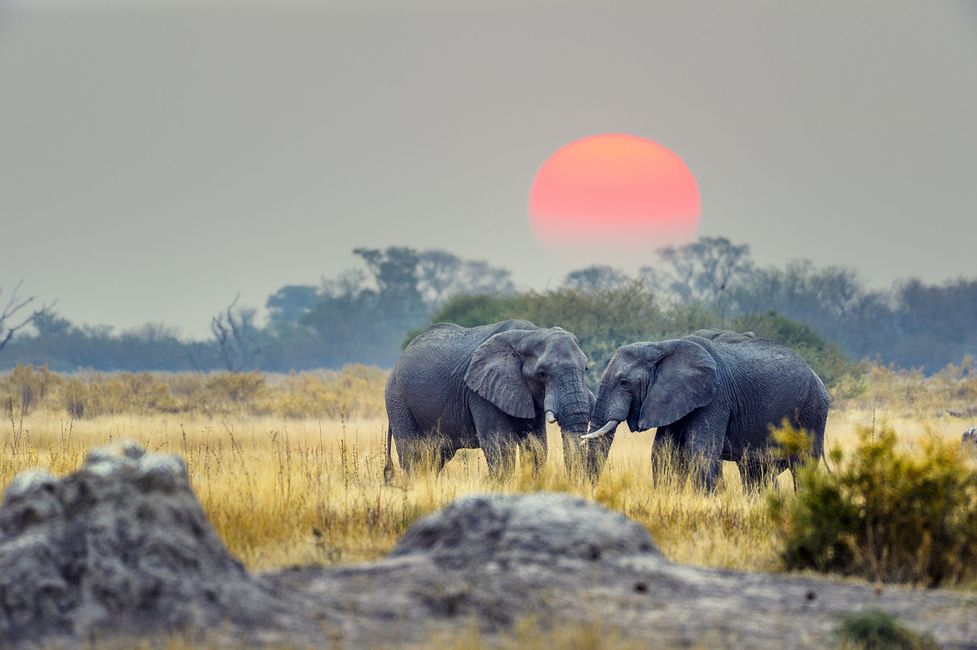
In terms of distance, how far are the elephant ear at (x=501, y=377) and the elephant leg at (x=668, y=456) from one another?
1480 mm

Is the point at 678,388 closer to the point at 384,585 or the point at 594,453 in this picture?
the point at 594,453

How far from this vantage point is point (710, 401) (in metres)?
15.5

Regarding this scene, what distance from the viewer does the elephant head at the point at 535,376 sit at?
598 inches

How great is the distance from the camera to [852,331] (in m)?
82.2

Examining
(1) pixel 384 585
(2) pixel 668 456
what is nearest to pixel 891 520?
(1) pixel 384 585

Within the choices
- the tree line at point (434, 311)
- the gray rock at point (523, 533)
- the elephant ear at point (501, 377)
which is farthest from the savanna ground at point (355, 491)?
the tree line at point (434, 311)

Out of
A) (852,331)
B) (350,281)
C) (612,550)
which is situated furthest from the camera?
(350,281)

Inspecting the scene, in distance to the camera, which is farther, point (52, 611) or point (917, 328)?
point (917, 328)

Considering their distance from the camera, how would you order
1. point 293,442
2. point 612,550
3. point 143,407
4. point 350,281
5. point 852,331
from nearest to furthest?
point 612,550 → point 293,442 → point 143,407 → point 852,331 → point 350,281

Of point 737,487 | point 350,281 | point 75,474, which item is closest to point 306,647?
point 75,474

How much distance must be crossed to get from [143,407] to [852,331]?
186 ft

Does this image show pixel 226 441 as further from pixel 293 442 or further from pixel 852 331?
pixel 852 331

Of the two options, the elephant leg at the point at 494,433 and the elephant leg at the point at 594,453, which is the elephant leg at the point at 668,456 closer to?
the elephant leg at the point at 594,453

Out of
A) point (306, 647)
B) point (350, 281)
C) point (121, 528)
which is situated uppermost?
point (350, 281)
